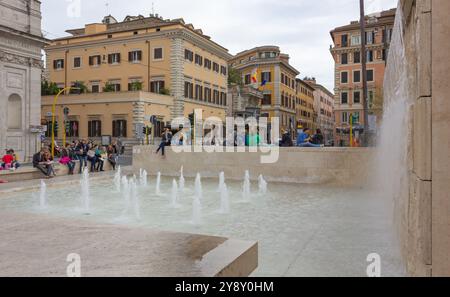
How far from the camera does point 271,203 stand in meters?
9.12

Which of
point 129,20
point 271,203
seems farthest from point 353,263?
point 129,20

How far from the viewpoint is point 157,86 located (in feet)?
137

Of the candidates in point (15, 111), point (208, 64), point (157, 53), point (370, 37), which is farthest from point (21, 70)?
point (370, 37)

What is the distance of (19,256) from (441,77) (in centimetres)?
372

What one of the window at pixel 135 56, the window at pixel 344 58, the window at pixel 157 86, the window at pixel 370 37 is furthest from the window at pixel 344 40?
the window at pixel 135 56

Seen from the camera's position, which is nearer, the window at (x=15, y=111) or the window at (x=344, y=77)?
the window at (x=15, y=111)

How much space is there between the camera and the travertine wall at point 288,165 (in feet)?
40.4

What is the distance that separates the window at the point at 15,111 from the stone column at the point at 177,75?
15.8 metres

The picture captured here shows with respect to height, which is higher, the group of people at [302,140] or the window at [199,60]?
the window at [199,60]

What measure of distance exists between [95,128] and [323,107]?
86.6 meters

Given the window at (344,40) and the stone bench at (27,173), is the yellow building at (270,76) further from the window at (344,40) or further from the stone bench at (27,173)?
the stone bench at (27,173)

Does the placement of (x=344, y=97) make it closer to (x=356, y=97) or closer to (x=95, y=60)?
(x=356, y=97)
